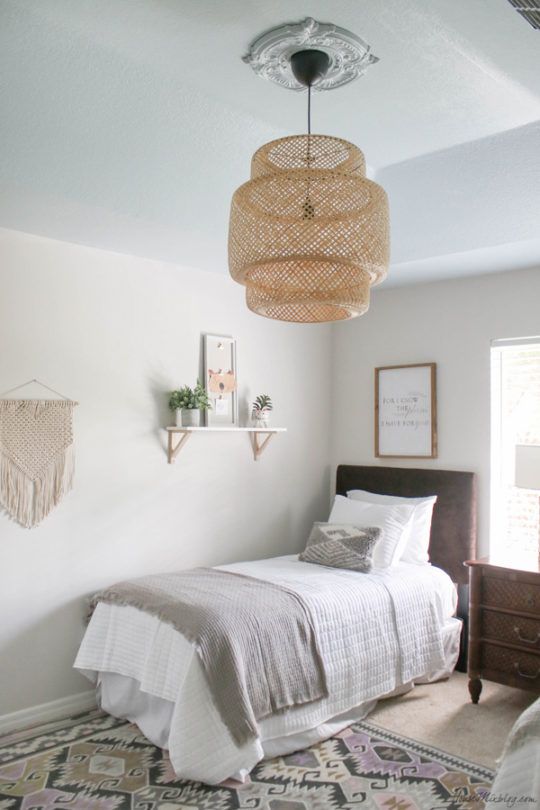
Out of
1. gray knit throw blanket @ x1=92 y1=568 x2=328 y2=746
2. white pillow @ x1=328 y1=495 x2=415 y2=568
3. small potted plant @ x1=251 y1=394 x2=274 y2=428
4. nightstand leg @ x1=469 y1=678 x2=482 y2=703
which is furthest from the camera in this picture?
small potted plant @ x1=251 y1=394 x2=274 y2=428

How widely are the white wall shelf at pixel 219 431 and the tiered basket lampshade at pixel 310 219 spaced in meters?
1.90

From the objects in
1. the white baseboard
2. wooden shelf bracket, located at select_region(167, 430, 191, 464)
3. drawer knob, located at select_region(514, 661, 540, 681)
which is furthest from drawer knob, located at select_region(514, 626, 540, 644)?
the white baseboard

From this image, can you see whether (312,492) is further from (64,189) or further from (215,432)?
(64,189)

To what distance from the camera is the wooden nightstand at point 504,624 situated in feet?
10.6

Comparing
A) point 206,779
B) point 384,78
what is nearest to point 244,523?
point 206,779

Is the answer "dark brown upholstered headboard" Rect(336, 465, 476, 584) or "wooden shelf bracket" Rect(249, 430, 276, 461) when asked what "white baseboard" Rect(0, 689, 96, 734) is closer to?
"wooden shelf bracket" Rect(249, 430, 276, 461)

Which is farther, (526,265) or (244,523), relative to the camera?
(244,523)

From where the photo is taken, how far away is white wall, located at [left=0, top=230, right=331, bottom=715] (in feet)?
10.6

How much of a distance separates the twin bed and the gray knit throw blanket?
30mm

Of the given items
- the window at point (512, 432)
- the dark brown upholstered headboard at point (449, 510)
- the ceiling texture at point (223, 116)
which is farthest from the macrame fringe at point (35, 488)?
the window at point (512, 432)

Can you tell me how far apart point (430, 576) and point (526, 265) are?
178 cm

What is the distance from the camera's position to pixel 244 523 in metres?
4.22

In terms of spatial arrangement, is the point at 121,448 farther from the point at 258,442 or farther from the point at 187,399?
the point at 258,442

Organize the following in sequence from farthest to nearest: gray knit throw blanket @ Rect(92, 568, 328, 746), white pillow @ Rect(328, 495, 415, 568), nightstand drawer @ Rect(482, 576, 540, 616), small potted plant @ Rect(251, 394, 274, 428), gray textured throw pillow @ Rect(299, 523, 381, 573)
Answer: small potted plant @ Rect(251, 394, 274, 428)
white pillow @ Rect(328, 495, 415, 568)
gray textured throw pillow @ Rect(299, 523, 381, 573)
nightstand drawer @ Rect(482, 576, 540, 616)
gray knit throw blanket @ Rect(92, 568, 328, 746)
